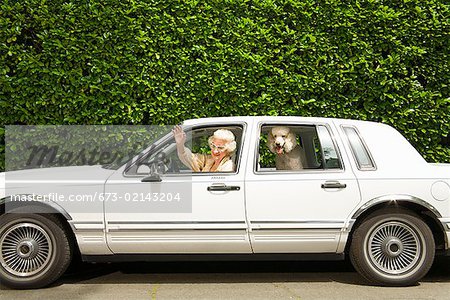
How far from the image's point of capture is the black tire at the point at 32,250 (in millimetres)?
5508

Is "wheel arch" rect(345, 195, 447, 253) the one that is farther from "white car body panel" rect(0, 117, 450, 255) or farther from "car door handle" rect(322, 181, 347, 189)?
"car door handle" rect(322, 181, 347, 189)

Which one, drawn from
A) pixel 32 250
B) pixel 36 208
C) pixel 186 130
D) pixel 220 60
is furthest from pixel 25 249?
pixel 220 60

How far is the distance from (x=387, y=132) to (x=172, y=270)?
265 centimetres

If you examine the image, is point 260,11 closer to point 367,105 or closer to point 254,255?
point 367,105

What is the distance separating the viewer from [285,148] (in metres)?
6.04

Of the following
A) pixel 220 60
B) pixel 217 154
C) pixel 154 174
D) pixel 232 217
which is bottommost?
pixel 232 217

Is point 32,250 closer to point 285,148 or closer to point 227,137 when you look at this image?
point 227,137

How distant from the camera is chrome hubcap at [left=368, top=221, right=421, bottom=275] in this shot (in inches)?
221

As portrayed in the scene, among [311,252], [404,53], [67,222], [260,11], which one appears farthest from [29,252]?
[404,53]

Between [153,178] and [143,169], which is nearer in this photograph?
[153,178]

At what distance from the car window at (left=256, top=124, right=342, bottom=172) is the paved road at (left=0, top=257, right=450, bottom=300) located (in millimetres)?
1110

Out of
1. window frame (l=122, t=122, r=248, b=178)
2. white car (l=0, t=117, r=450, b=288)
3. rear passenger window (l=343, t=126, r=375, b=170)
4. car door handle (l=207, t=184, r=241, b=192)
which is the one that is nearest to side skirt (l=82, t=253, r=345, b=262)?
white car (l=0, t=117, r=450, b=288)

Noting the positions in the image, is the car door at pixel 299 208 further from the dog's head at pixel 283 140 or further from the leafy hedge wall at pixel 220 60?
the leafy hedge wall at pixel 220 60

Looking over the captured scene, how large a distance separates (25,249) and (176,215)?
1.43 metres
